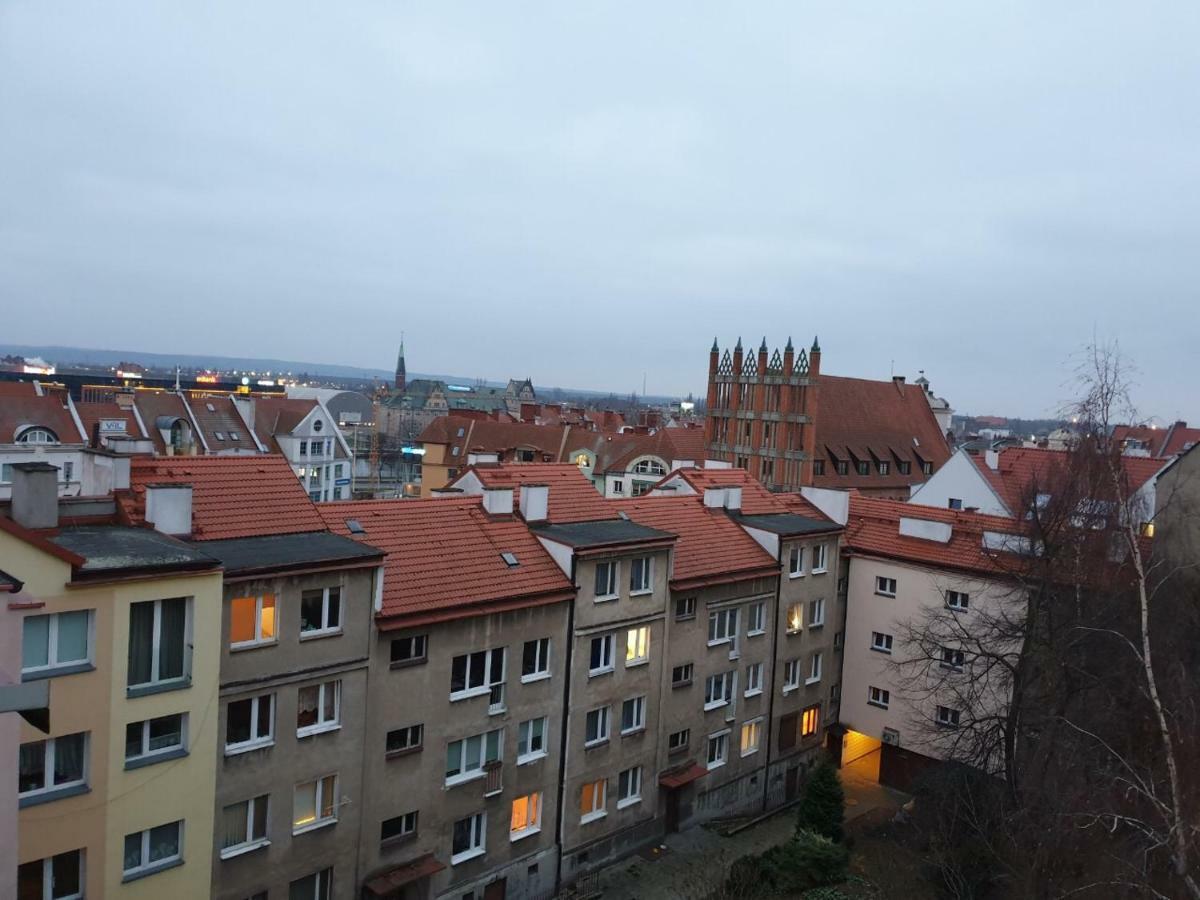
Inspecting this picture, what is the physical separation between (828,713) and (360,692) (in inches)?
903

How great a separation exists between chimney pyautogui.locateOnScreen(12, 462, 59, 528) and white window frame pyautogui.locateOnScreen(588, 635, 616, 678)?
50.7 feet

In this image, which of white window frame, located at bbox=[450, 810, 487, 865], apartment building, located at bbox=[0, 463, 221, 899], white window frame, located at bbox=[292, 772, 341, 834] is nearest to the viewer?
apartment building, located at bbox=[0, 463, 221, 899]

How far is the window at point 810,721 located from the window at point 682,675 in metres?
8.17

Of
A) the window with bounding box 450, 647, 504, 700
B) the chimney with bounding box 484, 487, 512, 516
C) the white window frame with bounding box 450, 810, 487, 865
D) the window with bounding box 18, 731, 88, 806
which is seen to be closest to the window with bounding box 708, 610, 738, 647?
the chimney with bounding box 484, 487, 512, 516

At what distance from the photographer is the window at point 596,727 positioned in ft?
91.8

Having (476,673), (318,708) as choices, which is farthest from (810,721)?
(318,708)

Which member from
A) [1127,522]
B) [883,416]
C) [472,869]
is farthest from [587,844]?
[883,416]

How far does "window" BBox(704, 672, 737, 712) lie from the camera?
32.1 metres

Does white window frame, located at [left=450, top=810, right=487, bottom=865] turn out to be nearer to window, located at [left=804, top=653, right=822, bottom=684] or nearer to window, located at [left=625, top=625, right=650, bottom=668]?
window, located at [left=625, top=625, right=650, bottom=668]

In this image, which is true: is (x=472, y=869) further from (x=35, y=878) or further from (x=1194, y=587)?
(x=1194, y=587)

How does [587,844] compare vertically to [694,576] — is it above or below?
below

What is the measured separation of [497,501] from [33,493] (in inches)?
509

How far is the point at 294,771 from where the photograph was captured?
21.0 m

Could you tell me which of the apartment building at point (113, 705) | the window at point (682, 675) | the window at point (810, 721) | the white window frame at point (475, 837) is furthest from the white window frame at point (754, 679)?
the apartment building at point (113, 705)
